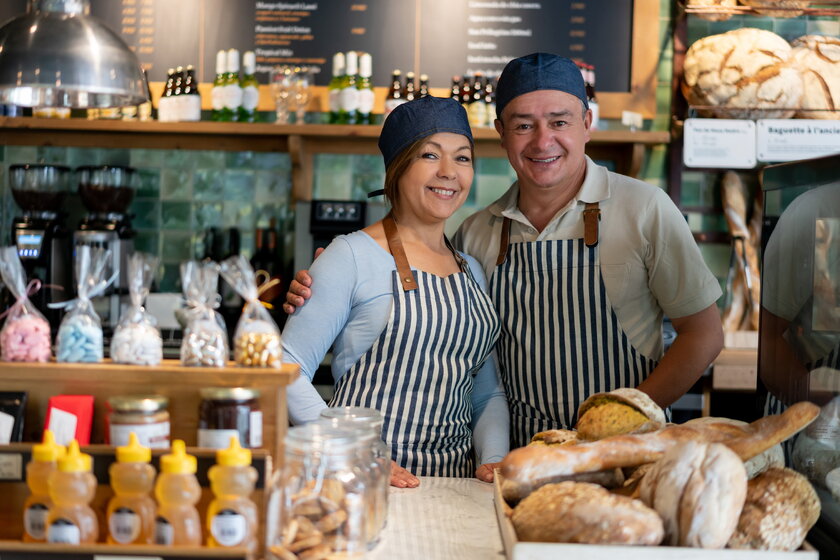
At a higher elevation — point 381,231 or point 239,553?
point 381,231

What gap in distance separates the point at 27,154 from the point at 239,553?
10.2 feet

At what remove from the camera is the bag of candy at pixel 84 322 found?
1134mm

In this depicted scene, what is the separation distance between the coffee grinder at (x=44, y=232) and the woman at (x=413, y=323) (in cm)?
156

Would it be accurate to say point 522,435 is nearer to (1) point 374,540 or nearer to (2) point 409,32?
(1) point 374,540

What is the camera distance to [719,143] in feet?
10.7

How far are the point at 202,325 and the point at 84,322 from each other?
16 cm

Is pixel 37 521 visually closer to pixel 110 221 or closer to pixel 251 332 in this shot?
pixel 251 332

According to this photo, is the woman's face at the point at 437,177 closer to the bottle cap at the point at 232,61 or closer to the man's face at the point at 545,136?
the man's face at the point at 545,136

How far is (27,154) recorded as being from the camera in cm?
361

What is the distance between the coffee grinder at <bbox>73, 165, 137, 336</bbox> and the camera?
3088mm

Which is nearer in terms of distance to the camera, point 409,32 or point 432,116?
point 432,116

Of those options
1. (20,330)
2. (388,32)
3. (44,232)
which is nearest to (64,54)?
(20,330)

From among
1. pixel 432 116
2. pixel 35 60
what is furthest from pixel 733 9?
pixel 35 60

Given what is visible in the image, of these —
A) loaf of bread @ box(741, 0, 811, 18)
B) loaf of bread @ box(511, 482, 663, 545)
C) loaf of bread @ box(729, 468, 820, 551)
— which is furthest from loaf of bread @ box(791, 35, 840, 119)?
loaf of bread @ box(511, 482, 663, 545)
